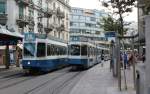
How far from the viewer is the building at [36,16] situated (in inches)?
2357

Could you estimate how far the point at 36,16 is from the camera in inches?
2805

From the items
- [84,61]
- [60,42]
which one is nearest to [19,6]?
[60,42]

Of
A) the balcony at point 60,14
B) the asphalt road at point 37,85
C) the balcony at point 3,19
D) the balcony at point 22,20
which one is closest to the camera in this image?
the asphalt road at point 37,85

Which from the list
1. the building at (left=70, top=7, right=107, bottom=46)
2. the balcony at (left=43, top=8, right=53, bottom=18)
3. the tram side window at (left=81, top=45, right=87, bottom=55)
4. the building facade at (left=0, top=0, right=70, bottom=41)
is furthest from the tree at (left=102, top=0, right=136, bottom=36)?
the building at (left=70, top=7, right=107, bottom=46)

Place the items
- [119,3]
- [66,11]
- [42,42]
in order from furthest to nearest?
[66,11] → [42,42] → [119,3]

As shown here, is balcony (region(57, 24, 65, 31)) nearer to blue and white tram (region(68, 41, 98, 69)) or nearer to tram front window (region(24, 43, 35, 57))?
Result: blue and white tram (region(68, 41, 98, 69))

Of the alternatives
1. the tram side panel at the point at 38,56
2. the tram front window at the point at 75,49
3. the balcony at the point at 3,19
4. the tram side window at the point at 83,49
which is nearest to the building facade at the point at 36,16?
the balcony at the point at 3,19

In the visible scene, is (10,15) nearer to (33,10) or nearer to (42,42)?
(33,10)

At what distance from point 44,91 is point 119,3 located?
7.18 m

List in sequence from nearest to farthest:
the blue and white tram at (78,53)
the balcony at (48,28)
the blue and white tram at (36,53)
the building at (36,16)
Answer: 1. the blue and white tram at (36,53)
2. the blue and white tram at (78,53)
3. the building at (36,16)
4. the balcony at (48,28)

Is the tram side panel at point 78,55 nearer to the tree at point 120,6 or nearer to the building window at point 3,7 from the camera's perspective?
the tree at point 120,6

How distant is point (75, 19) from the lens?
155 meters

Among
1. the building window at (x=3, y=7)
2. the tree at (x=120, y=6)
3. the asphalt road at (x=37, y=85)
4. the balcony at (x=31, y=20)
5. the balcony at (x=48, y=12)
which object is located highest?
the balcony at (x=48, y=12)

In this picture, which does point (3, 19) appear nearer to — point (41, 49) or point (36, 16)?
point (36, 16)
